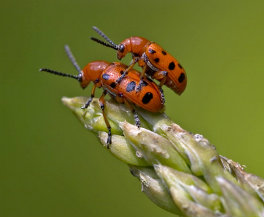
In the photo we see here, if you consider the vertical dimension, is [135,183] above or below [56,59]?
below

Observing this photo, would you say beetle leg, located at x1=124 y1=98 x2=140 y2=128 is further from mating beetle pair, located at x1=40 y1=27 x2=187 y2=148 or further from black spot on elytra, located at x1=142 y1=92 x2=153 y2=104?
black spot on elytra, located at x1=142 y1=92 x2=153 y2=104

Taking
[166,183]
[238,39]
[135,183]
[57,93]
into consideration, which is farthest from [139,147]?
[238,39]

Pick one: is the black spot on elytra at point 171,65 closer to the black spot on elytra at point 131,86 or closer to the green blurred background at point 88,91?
the black spot on elytra at point 131,86

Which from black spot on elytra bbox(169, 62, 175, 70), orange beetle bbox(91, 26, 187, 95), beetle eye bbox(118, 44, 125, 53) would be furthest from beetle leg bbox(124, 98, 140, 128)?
beetle eye bbox(118, 44, 125, 53)

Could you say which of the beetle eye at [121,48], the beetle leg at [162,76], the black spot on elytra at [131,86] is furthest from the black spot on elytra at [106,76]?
the beetle eye at [121,48]

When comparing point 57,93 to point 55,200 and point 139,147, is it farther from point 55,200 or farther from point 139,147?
point 139,147

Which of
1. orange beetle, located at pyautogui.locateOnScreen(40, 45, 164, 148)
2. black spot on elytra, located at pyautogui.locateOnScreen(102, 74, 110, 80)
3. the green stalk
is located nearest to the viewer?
the green stalk

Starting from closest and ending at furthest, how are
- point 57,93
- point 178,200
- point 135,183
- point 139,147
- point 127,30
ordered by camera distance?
1. point 178,200
2. point 139,147
3. point 135,183
4. point 57,93
5. point 127,30
